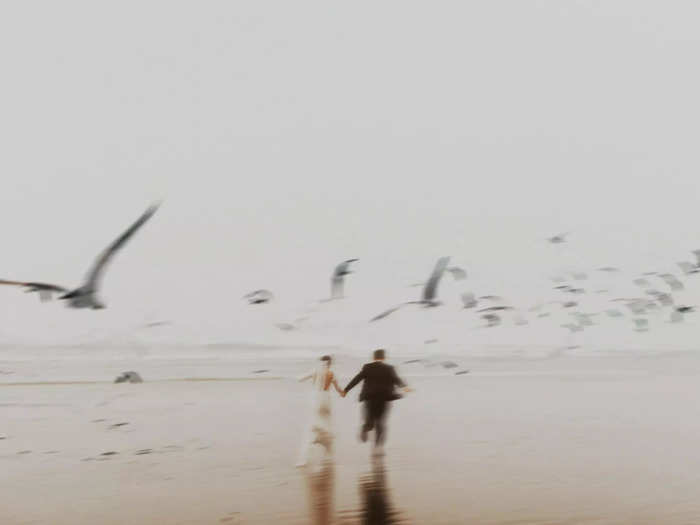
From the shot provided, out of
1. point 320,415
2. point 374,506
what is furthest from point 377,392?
point 374,506

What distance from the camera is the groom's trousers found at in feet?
37.4

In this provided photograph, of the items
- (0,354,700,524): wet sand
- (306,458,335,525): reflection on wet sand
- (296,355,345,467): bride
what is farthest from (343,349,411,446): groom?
(306,458,335,525): reflection on wet sand

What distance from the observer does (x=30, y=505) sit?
8.92 m

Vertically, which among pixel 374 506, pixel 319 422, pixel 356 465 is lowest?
pixel 374 506

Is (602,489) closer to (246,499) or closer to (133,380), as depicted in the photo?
(246,499)

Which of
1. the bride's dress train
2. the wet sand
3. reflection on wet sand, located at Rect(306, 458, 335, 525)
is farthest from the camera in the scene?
the bride's dress train

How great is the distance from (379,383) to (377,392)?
13 cm

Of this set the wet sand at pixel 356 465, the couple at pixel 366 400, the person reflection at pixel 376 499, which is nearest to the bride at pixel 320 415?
the couple at pixel 366 400

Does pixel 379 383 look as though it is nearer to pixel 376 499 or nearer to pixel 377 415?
pixel 377 415

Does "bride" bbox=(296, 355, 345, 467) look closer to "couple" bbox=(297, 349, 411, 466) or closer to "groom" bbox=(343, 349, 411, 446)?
"couple" bbox=(297, 349, 411, 466)

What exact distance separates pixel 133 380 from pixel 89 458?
2625cm

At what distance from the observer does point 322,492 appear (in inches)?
362

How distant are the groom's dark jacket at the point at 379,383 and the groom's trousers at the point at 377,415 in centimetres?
7

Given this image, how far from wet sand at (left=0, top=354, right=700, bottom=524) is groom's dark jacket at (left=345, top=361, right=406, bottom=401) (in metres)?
0.94
